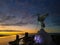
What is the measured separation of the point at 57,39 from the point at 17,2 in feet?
3.15

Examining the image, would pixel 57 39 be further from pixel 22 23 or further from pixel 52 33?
pixel 22 23

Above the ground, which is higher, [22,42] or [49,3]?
[49,3]

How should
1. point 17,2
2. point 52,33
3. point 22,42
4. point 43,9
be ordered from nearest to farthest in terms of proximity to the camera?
point 17,2 → point 43,9 → point 22,42 → point 52,33

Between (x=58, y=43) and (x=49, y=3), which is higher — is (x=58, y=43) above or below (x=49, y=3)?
below

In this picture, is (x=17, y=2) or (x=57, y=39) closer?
(x=17, y=2)

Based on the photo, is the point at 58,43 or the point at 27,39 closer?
the point at 27,39

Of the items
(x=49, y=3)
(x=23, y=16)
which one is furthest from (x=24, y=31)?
(x=49, y=3)

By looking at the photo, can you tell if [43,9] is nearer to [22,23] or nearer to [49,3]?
[49,3]

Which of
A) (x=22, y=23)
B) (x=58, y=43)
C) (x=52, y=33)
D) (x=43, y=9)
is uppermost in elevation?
(x=43, y=9)

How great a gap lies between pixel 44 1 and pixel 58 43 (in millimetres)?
824

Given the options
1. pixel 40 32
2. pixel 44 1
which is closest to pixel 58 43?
pixel 40 32

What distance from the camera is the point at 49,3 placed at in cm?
207

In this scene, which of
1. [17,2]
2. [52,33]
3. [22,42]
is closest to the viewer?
[17,2]

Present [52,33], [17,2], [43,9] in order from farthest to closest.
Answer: [52,33] → [43,9] → [17,2]
